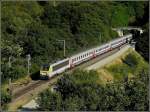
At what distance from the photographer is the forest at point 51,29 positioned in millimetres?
47281

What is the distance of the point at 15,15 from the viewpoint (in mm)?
65188

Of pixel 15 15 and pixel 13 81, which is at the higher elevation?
pixel 15 15

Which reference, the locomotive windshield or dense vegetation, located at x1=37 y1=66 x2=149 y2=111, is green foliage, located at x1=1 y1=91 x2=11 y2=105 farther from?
the locomotive windshield

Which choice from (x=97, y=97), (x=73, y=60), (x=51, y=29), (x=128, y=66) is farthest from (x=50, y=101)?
(x=51, y=29)

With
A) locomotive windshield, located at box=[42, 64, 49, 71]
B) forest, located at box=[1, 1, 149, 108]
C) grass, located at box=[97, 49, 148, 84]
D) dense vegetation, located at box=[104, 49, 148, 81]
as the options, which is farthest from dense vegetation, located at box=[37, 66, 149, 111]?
dense vegetation, located at box=[104, 49, 148, 81]

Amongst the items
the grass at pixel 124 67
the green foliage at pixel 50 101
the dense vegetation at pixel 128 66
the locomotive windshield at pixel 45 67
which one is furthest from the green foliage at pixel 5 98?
the dense vegetation at pixel 128 66

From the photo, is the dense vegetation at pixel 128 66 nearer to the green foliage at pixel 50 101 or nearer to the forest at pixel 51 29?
the forest at pixel 51 29

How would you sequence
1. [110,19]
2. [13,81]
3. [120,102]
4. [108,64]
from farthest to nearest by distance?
[110,19], [108,64], [13,81], [120,102]

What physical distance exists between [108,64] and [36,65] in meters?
11.9

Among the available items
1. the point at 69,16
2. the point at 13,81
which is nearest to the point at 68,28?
the point at 69,16

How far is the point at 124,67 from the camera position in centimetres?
5756

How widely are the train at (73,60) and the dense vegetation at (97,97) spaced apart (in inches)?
412

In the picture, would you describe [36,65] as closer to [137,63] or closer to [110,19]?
[137,63]

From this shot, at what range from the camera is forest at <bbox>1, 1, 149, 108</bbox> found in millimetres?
47281
